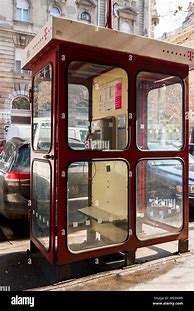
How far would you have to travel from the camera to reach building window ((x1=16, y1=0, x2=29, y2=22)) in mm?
21406

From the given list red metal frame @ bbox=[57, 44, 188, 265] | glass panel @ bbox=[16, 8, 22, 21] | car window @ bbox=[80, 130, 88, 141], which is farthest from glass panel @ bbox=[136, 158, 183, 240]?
glass panel @ bbox=[16, 8, 22, 21]

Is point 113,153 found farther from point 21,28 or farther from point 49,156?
point 21,28

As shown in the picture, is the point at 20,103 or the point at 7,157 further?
the point at 20,103

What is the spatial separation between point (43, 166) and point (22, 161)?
1.53 m

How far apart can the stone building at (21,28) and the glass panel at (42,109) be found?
16.8 meters

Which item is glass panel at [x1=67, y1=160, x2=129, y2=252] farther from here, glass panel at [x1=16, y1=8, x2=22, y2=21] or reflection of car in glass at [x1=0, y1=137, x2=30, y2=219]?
glass panel at [x1=16, y1=8, x2=22, y2=21]

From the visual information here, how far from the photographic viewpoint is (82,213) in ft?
11.9

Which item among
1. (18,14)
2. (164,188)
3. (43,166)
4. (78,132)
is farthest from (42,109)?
(18,14)

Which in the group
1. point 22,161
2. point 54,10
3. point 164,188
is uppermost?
point 54,10

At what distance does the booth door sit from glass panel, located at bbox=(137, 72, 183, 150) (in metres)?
1.10

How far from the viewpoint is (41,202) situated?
372cm

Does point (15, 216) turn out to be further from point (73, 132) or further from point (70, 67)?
point (70, 67)

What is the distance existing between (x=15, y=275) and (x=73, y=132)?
5.52ft

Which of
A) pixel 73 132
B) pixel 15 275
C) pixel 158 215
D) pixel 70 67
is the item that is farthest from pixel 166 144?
pixel 15 275
